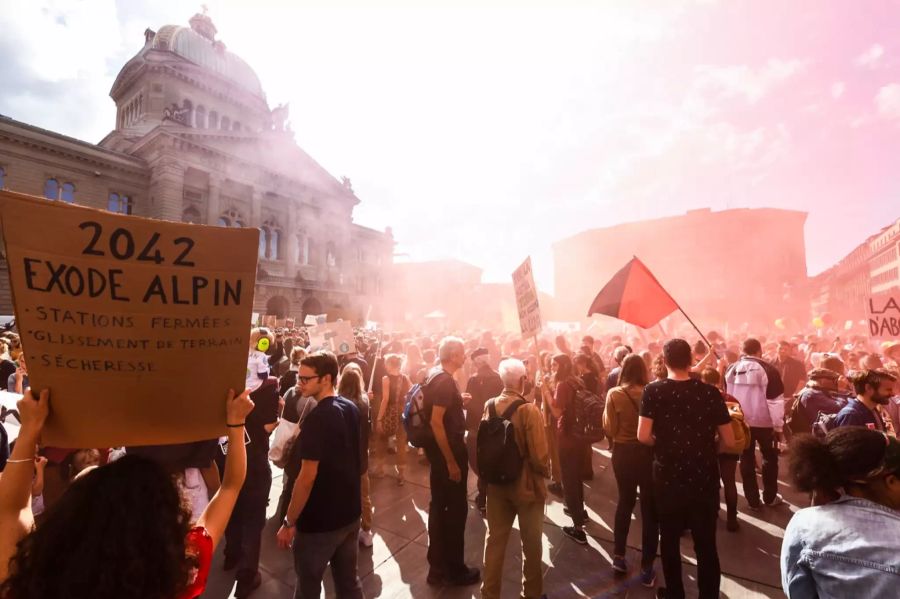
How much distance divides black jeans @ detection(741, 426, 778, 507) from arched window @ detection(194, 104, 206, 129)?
142 ft

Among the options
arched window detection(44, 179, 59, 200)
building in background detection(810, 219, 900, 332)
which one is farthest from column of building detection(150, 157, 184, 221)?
building in background detection(810, 219, 900, 332)

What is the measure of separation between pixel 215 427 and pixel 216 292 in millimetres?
540

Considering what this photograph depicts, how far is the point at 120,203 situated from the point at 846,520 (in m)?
36.5

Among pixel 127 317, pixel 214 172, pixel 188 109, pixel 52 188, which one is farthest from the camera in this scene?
pixel 188 109

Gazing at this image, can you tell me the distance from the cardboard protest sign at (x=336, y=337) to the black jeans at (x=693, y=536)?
5300 mm

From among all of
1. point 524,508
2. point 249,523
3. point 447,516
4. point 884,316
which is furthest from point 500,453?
point 884,316

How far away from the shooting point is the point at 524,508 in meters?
3.04

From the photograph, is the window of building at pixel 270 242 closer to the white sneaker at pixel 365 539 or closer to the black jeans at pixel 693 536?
the white sneaker at pixel 365 539

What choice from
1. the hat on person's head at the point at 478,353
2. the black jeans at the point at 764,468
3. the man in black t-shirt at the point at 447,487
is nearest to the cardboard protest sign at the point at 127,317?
the man in black t-shirt at the point at 447,487

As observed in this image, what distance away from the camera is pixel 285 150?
37.0 m

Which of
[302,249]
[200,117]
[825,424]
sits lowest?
[825,424]

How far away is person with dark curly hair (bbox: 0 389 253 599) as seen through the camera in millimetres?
987

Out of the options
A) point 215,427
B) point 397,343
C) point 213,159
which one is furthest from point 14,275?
point 213,159

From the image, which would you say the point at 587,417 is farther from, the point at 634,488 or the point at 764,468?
the point at 764,468
